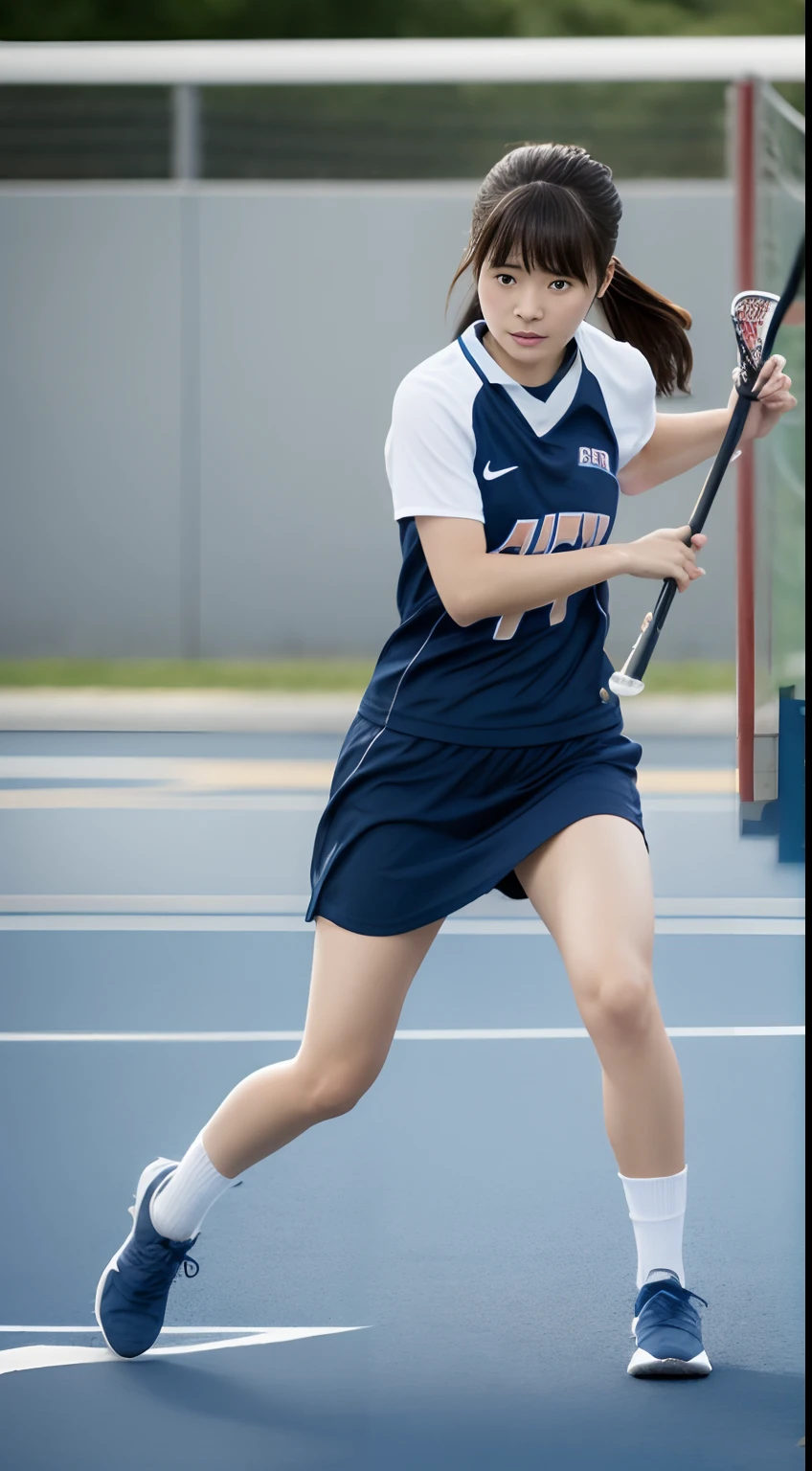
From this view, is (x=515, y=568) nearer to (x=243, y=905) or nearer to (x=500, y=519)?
(x=500, y=519)

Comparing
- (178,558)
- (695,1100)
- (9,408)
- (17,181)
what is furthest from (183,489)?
(695,1100)

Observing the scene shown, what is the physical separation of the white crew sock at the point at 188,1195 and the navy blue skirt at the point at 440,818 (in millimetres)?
379

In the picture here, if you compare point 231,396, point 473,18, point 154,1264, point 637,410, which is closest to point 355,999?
point 154,1264

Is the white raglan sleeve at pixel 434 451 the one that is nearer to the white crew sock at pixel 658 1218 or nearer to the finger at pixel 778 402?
the finger at pixel 778 402

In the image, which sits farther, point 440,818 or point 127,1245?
point 127,1245

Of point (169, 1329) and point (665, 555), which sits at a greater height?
point (665, 555)

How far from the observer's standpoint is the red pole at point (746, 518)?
578 centimetres

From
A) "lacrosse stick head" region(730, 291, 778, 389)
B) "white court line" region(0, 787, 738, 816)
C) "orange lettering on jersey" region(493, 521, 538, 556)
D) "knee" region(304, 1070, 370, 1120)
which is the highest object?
"white court line" region(0, 787, 738, 816)

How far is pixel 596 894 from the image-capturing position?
2.32 m

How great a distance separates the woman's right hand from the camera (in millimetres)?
2262

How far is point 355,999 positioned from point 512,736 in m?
0.38

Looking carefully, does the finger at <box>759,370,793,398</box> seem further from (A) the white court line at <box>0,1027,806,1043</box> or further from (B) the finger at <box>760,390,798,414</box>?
(A) the white court line at <box>0,1027,806,1043</box>

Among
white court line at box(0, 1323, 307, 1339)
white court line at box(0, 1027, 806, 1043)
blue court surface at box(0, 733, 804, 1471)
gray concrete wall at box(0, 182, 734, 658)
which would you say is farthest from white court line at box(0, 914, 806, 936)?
gray concrete wall at box(0, 182, 734, 658)

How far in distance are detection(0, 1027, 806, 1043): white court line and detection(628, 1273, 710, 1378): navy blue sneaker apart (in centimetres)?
172
